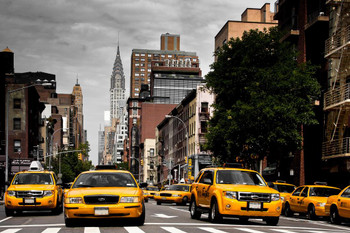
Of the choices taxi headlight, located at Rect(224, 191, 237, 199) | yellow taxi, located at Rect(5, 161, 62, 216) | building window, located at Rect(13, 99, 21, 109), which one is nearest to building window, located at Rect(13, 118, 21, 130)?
building window, located at Rect(13, 99, 21, 109)

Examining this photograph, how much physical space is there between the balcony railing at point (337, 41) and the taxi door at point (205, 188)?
1862 centimetres

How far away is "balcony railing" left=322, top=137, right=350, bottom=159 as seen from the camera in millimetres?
35156

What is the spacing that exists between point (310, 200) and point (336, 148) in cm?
1325

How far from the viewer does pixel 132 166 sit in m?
174

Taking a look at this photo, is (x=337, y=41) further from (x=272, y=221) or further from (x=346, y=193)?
(x=272, y=221)

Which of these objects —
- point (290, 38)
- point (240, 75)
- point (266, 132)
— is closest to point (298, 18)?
point (290, 38)

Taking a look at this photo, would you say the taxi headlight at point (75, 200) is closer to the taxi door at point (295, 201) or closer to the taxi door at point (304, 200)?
the taxi door at point (304, 200)

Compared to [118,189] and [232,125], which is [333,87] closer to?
[232,125]

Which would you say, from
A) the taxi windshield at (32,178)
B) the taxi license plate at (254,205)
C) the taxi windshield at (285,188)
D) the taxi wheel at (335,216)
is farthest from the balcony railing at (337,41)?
the taxi license plate at (254,205)

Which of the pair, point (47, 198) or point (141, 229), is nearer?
point (141, 229)

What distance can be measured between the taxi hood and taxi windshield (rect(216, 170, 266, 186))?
155 inches

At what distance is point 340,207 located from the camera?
2061 centimetres

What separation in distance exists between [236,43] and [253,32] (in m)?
1.47

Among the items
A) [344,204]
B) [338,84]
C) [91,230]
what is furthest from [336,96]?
[91,230]
